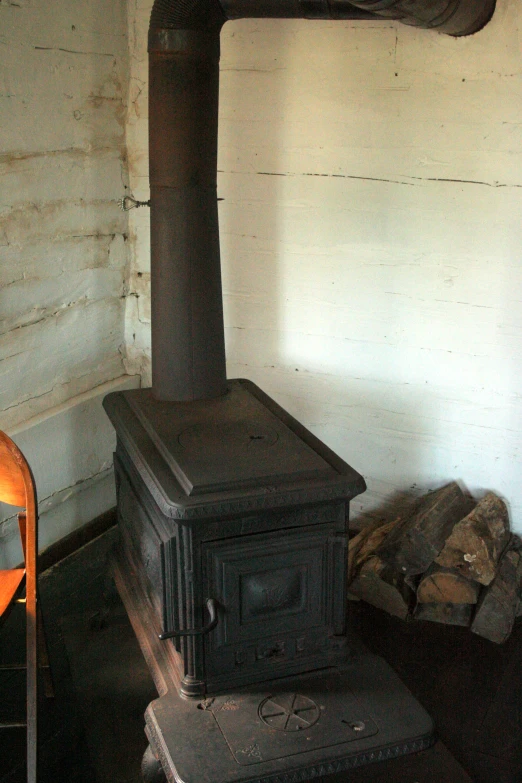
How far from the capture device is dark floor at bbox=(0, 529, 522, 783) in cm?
181

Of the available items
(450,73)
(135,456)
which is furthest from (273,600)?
(450,73)

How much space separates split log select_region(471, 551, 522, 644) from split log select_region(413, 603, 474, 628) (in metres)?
0.05

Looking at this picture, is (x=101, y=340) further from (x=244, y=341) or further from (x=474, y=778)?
(x=474, y=778)

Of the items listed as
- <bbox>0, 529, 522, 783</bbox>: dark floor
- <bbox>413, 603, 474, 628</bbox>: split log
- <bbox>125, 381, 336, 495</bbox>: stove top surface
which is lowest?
<bbox>0, 529, 522, 783</bbox>: dark floor

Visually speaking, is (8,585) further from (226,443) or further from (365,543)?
(365,543)

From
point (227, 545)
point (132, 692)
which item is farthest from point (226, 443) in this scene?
point (132, 692)

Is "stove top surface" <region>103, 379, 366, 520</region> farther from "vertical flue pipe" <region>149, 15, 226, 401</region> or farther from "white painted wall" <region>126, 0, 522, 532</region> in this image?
"white painted wall" <region>126, 0, 522, 532</region>

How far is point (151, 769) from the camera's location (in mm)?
1731

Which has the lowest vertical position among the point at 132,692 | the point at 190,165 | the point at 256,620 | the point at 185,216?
the point at 132,692

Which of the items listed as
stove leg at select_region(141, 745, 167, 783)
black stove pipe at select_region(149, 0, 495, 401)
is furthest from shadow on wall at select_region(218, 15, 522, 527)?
stove leg at select_region(141, 745, 167, 783)

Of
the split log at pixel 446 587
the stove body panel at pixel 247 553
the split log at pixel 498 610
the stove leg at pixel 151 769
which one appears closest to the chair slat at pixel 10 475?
the stove body panel at pixel 247 553

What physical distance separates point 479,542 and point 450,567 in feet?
0.35

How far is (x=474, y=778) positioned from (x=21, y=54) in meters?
2.17

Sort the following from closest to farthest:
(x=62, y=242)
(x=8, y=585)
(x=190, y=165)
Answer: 1. (x=8, y=585)
2. (x=190, y=165)
3. (x=62, y=242)
